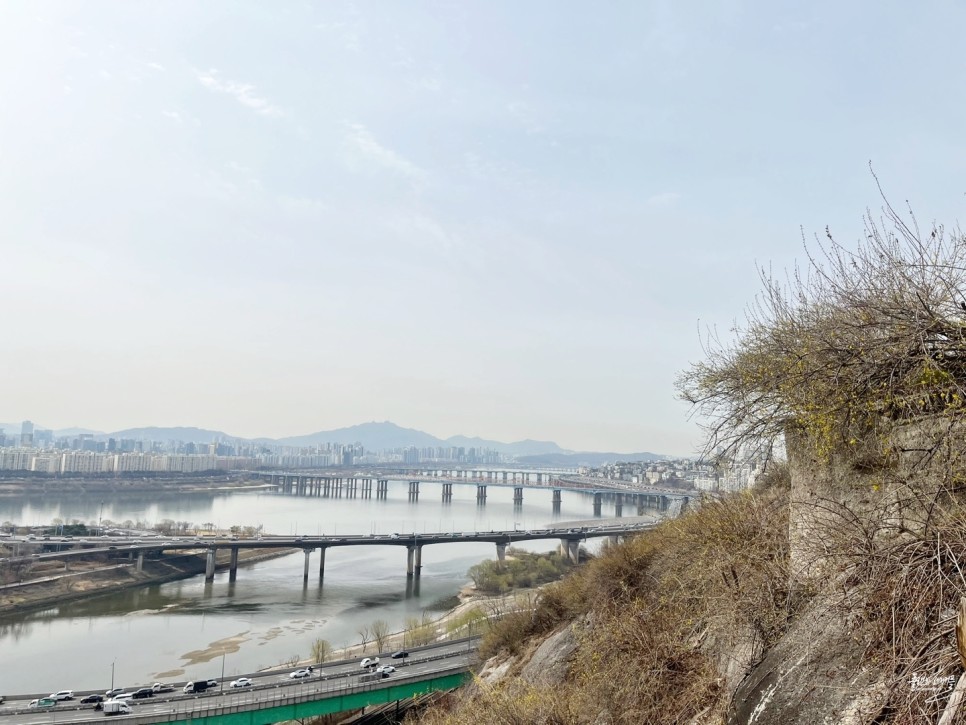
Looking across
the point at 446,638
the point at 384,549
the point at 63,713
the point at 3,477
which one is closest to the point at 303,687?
the point at 63,713

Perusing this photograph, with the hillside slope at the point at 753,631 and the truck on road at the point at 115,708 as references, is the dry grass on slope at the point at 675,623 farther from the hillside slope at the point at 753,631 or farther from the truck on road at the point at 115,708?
the truck on road at the point at 115,708

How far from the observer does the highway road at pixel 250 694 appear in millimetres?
17406

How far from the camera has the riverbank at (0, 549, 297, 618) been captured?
35625 mm

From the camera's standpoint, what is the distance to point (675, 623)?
895 centimetres

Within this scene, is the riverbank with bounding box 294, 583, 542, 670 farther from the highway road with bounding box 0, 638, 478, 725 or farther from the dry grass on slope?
the dry grass on slope

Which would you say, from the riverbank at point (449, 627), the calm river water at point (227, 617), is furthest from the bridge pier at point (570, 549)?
the riverbank at point (449, 627)

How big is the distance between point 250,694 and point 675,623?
48.5 feet

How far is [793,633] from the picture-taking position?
18.6ft

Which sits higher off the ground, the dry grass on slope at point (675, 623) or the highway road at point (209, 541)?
the dry grass on slope at point (675, 623)

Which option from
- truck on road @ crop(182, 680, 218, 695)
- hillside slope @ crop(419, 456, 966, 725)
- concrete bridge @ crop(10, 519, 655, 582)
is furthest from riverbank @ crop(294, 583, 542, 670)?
hillside slope @ crop(419, 456, 966, 725)

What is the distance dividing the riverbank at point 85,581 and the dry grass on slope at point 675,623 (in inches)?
1375

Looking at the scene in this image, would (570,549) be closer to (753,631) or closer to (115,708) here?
(115,708)

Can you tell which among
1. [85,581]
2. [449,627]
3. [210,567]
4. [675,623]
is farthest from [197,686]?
[85,581]

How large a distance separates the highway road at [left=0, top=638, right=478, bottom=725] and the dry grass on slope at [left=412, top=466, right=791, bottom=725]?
8460 millimetres
